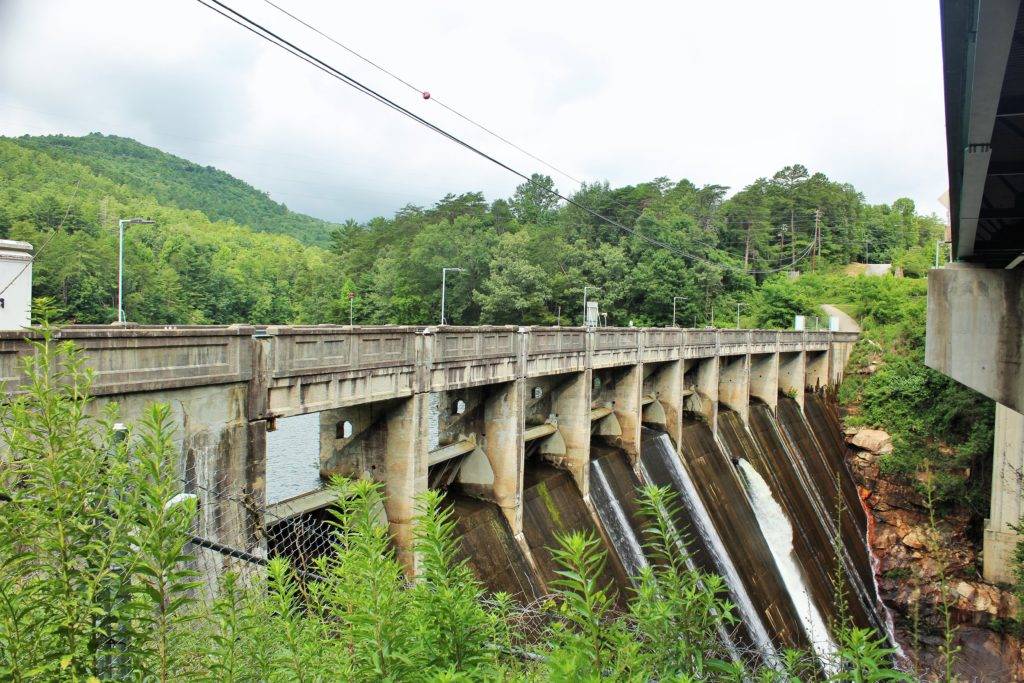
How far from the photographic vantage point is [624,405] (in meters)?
21.6

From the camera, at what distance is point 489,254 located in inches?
2495

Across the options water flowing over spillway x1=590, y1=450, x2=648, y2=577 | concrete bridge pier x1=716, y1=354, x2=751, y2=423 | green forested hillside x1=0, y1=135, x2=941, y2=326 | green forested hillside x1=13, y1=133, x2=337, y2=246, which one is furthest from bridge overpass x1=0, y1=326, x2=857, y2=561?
green forested hillside x1=13, y1=133, x2=337, y2=246

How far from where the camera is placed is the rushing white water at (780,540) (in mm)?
22141

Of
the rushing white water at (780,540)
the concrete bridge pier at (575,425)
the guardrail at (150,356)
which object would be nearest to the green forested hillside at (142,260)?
the concrete bridge pier at (575,425)

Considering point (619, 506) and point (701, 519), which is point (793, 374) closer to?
point (701, 519)

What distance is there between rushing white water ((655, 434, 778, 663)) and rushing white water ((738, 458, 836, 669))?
3.26 meters

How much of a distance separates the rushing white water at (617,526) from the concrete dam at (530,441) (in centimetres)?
6

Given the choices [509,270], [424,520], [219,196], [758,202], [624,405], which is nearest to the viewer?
[424,520]

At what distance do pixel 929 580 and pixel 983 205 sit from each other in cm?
2576

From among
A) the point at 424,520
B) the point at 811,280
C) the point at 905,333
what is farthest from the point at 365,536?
the point at 811,280

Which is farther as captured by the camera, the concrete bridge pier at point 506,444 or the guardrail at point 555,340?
the guardrail at point 555,340

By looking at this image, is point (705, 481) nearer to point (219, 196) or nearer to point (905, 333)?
point (905, 333)

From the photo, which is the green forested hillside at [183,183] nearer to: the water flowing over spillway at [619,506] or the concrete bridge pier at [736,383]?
the concrete bridge pier at [736,383]

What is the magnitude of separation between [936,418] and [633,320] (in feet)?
96.8
